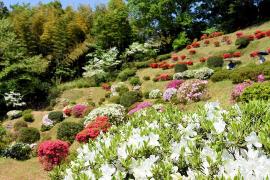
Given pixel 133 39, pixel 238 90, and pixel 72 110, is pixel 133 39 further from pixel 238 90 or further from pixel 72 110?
pixel 238 90

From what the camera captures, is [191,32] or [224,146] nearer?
[224,146]

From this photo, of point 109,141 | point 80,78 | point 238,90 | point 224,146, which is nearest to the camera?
point 224,146

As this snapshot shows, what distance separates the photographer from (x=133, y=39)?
2031 inches

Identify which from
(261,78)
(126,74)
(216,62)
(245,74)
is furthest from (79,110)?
(261,78)

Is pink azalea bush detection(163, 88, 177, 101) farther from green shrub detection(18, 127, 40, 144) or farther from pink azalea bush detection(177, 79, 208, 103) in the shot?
green shrub detection(18, 127, 40, 144)

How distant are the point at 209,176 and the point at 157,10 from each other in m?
48.5

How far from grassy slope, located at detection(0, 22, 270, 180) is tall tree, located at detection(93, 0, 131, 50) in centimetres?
796

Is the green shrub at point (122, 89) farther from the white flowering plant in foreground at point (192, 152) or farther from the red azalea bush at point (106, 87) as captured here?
the white flowering plant in foreground at point (192, 152)

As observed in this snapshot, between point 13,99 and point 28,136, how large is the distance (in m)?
10.8

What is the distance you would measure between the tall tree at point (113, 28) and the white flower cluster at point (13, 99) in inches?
510

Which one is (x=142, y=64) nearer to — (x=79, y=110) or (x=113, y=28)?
(x=113, y=28)

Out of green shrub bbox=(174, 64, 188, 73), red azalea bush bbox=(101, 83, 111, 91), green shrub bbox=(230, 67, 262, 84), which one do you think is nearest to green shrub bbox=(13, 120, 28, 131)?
red azalea bush bbox=(101, 83, 111, 91)

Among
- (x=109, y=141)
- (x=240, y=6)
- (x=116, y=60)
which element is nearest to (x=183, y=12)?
(x=240, y=6)

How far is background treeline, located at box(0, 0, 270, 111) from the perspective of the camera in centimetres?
4394
